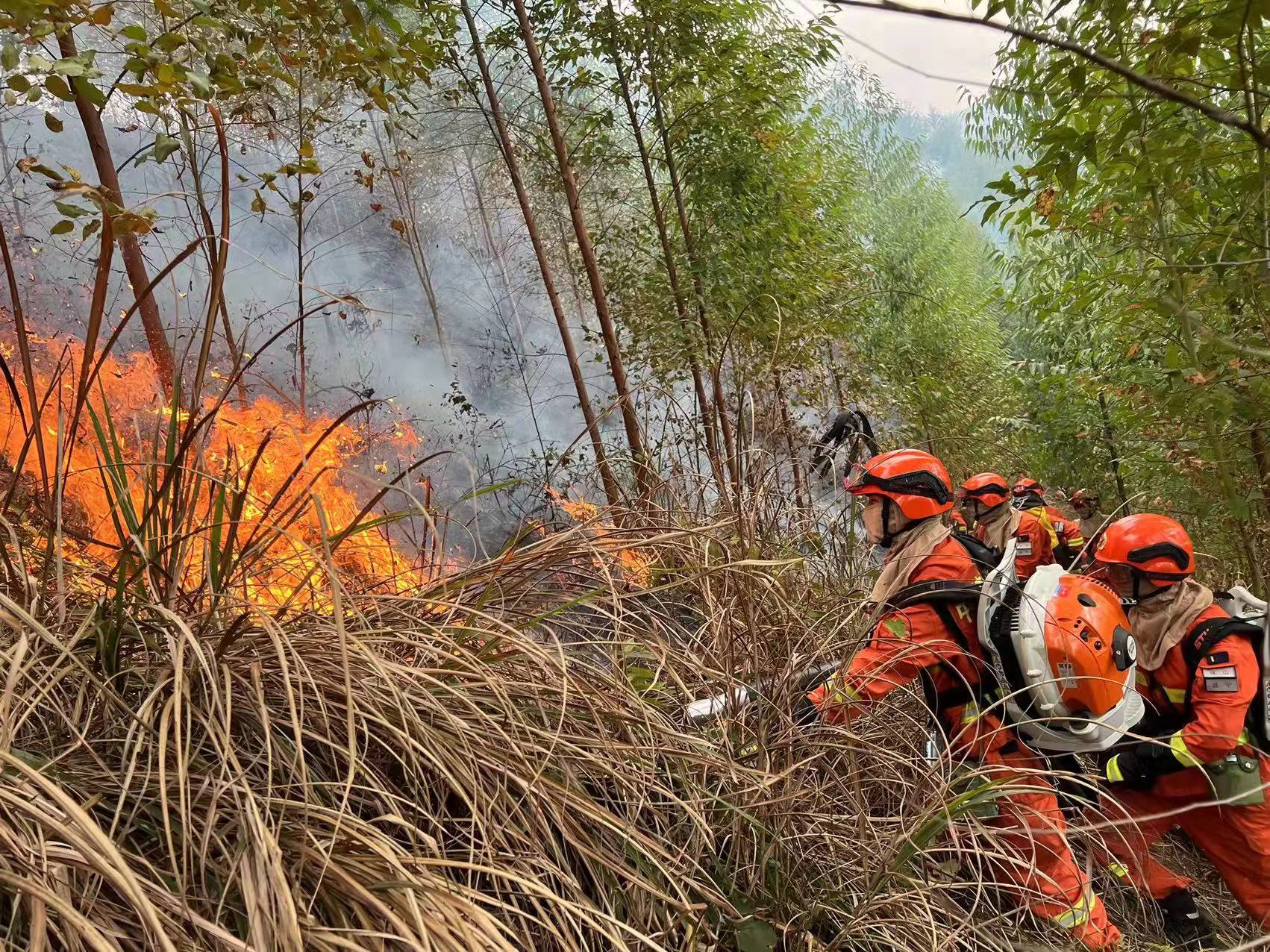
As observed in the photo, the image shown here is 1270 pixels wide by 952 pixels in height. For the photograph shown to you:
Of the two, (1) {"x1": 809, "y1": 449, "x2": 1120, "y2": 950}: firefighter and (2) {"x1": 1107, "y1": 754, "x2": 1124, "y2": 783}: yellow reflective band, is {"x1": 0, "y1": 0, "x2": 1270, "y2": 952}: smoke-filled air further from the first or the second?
(2) {"x1": 1107, "y1": 754, "x2": 1124, "y2": 783}: yellow reflective band

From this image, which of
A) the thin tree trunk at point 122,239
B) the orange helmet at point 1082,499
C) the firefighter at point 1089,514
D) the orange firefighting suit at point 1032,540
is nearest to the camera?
the thin tree trunk at point 122,239

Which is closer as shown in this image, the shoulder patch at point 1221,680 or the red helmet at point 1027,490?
the shoulder patch at point 1221,680

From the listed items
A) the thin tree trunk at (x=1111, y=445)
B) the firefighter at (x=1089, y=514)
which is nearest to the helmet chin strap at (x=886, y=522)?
the firefighter at (x=1089, y=514)

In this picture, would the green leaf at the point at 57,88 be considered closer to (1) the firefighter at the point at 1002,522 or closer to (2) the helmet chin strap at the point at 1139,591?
(2) the helmet chin strap at the point at 1139,591

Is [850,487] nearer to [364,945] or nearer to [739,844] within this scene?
[739,844]

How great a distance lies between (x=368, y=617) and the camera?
1.24 meters

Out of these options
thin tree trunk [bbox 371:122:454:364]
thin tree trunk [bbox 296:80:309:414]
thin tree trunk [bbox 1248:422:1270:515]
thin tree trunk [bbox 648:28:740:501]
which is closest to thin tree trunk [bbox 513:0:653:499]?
thin tree trunk [bbox 648:28:740:501]

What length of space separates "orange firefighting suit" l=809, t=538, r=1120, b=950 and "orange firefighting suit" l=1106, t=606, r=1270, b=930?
1.85 ft

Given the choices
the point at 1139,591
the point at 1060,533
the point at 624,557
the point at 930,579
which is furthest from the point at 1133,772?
the point at 1060,533

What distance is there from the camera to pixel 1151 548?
2.94 meters

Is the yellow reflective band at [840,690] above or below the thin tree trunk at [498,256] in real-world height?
below

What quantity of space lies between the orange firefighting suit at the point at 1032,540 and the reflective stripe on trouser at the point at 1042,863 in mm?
3058

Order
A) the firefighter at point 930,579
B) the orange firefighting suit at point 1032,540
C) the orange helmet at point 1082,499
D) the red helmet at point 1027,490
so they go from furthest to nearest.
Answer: the red helmet at point 1027,490
the orange helmet at point 1082,499
the orange firefighting suit at point 1032,540
the firefighter at point 930,579

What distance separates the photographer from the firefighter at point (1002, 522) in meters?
5.64
